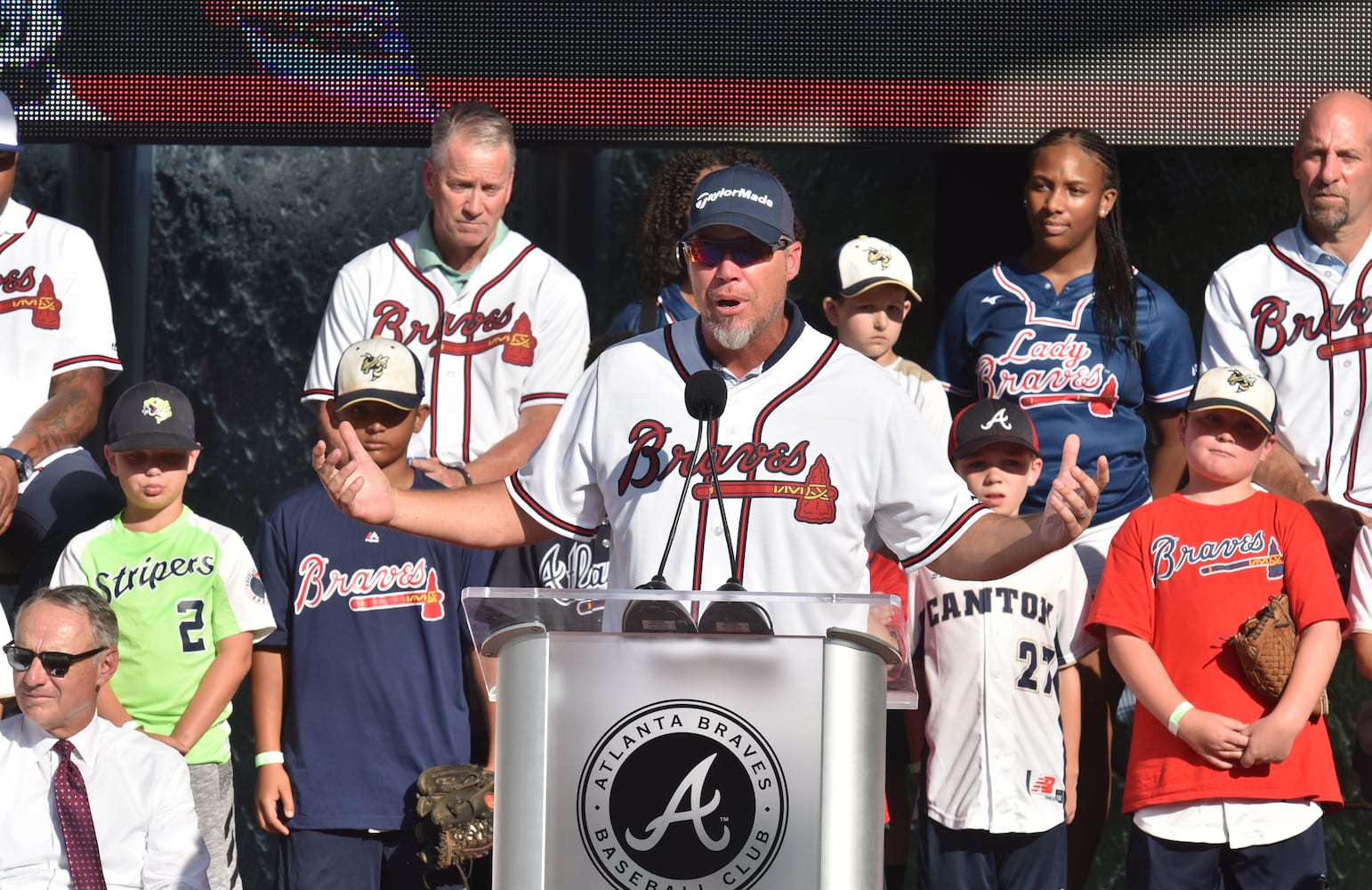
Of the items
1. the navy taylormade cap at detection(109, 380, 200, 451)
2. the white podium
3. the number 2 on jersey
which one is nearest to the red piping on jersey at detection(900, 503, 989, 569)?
the white podium

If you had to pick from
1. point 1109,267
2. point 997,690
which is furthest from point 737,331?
point 1109,267

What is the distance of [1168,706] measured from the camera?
420 cm

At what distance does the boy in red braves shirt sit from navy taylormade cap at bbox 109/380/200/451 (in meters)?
2.44

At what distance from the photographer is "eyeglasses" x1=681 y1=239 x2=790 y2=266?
328cm

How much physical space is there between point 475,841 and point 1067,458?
1.97 metres

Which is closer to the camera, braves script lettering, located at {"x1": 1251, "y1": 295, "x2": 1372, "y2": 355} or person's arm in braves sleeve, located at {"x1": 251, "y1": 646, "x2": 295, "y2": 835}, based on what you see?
person's arm in braves sleeve, located at {"x1": 251, "y1": 646, "x2": 295, "y2": 835}

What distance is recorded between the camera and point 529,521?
3428mm

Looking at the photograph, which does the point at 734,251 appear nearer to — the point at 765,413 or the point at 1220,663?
the point at 765,413

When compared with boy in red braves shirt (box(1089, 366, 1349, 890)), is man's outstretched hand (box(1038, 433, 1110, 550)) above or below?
above

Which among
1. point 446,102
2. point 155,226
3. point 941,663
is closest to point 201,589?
point 446,102

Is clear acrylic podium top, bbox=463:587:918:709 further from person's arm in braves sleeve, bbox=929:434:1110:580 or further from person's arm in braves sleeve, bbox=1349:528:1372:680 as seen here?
person's arm in braves sleeve, bbox=1349:528:1372:680

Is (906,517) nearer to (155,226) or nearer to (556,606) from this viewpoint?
(556,606)

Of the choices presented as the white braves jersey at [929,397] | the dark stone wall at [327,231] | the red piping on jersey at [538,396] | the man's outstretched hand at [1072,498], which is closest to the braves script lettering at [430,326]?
the red piping on jersey at [538,396]

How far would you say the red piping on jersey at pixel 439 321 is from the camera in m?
5.08
